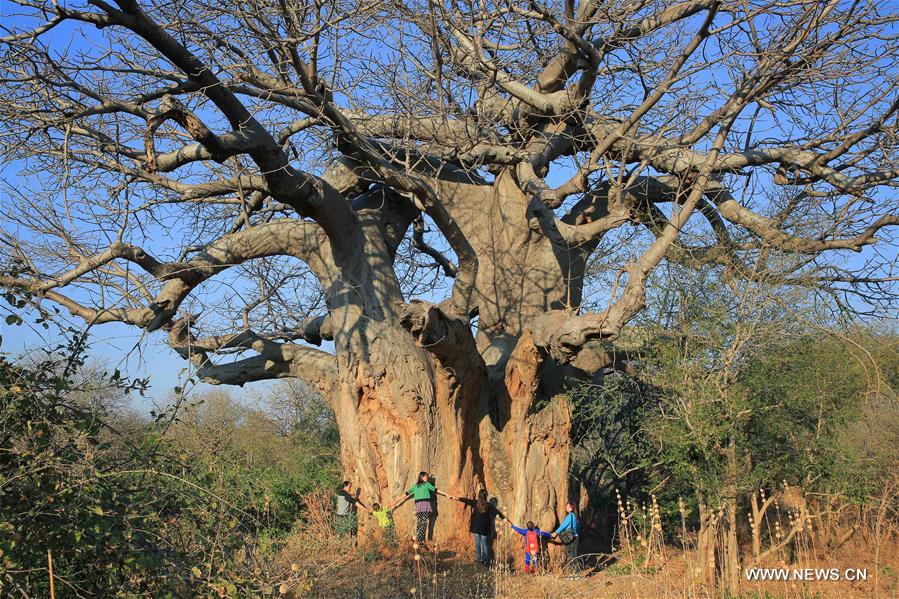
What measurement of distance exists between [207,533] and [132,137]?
4920mm

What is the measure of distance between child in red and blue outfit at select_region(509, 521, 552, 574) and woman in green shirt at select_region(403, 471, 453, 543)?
1.06 metres

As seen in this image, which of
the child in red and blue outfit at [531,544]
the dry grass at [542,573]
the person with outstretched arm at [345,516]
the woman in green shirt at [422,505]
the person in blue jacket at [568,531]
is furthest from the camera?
the person with outstretched arm at [345,516]

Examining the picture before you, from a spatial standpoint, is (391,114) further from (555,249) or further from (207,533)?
(207,533)

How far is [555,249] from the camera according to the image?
9.99 metres

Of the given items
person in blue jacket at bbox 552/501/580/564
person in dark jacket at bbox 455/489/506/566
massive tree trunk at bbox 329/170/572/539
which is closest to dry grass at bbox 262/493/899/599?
person in dark jacket at bbox 455/489/506/566

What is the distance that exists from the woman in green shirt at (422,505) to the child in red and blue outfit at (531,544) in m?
1.06

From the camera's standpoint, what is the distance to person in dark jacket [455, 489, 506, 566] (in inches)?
364

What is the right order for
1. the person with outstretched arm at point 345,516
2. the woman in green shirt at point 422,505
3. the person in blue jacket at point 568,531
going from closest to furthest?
the woman in green shirt at point 422,505, the person in blue jacket at point 568,531, the person with outstretched arm at point 345,516

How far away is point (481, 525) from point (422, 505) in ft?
2.91

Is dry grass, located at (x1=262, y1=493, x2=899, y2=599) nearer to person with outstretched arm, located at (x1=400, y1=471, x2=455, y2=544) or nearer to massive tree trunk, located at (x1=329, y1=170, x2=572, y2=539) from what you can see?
person with outstretched arm, located at (x1=400, y1=471, x2=455, y2=544)

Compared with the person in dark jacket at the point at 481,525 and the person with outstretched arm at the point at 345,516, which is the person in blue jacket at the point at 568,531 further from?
the person with outstretched arm at the point at 345,516

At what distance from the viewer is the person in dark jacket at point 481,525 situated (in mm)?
9242

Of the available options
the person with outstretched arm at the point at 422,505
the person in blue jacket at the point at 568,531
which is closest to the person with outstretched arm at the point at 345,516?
the person with outstretched arm at the point at 422,505

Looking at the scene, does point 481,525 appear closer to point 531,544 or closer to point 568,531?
point 531,544
